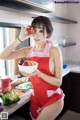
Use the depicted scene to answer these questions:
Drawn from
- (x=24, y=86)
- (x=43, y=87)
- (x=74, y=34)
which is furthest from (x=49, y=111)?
(x=74, y=34)

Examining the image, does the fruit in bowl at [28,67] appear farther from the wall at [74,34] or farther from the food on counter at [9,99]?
the wall at [74,34]

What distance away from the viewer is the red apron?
4.50ft

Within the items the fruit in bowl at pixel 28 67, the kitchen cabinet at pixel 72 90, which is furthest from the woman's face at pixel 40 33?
the kitchen cabinet at pixel 72 90

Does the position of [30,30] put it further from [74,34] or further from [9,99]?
[74,34]

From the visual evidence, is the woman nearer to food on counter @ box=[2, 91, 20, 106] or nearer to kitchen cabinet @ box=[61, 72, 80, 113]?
food on counter @ box=[2, 91, 20, 106]

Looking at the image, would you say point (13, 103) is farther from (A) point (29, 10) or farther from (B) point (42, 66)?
(A) point (29, 10)

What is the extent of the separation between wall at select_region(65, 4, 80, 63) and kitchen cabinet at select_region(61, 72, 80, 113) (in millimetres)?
622

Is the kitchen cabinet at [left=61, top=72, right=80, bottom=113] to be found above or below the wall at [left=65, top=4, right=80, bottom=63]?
below

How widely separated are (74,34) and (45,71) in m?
1.99

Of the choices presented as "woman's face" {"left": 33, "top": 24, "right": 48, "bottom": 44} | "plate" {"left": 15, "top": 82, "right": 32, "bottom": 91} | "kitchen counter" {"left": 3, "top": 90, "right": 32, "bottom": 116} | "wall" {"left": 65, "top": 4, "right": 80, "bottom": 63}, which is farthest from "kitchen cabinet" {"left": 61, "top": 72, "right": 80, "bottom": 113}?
"woman's face" {"left": 33, "top": 24, "right": 48, "bottom": 44}

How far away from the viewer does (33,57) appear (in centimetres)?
143

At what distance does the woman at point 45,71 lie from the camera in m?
1.34

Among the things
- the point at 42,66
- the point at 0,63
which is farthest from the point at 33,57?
the point at 0,63

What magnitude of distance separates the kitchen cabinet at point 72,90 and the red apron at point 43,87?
1.25 meters
